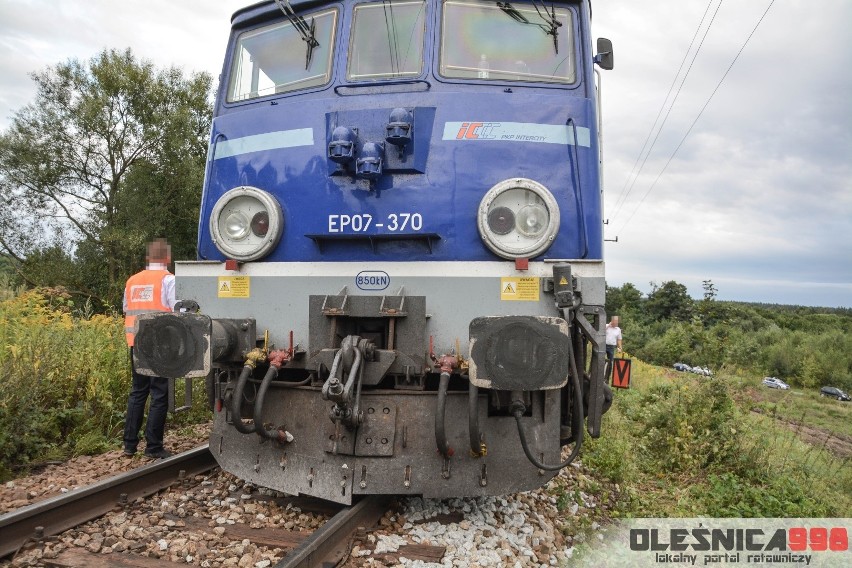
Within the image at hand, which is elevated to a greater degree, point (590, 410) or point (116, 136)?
point (116, 136)

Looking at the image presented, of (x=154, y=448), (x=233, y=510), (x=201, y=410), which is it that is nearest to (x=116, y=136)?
(x=201, y=410)

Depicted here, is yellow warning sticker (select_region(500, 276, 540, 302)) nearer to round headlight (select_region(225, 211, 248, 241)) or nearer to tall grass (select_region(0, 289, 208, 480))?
round headlight (select_region(225, 211, 248, 241))

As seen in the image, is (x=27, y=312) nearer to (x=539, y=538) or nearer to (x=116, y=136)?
(x=539, y=538)

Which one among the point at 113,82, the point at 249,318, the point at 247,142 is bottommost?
the point at 249,318

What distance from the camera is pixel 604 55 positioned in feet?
15.5

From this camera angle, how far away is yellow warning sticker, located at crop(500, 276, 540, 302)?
12.3 ft

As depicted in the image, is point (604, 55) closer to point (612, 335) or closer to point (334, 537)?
point (334, 537)

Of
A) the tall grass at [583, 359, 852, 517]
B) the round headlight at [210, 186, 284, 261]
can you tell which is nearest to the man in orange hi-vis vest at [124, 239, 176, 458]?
the round headlight at [210, 186, 284, 261]

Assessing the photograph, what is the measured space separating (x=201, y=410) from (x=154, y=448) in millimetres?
1661

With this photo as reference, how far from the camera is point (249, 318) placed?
4172 mm

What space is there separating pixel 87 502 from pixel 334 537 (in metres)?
1.70

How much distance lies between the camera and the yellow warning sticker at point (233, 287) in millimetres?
4199

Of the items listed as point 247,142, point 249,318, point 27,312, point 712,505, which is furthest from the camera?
point 27,312

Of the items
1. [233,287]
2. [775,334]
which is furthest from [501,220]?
[775,334]
